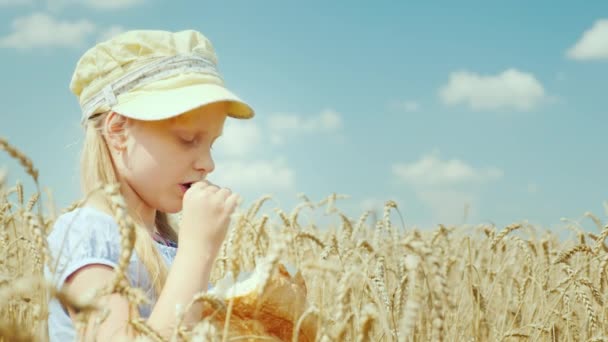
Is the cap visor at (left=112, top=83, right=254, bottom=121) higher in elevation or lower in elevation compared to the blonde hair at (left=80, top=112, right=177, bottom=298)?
higher

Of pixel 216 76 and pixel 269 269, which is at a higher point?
pixel 216 76

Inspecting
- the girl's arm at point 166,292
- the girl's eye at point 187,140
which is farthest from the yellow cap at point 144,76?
the girl's arm at point 166,292

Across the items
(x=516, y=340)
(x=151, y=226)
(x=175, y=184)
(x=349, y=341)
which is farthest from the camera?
(x=516, y=340)

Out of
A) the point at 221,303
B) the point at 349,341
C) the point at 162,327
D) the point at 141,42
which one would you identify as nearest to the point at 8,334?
the point at 221,303

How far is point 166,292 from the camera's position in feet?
5.00

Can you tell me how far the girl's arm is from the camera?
1469 mm

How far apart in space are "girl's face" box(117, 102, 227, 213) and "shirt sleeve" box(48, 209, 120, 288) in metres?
0.16

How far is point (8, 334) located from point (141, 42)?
1777 mm

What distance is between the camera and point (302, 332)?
1.55 meters

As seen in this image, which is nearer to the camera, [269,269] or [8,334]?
[8,334]

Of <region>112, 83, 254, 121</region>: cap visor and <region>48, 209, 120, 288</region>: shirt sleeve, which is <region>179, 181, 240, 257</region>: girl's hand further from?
<region>112, 83, 254, 121</region>: cap visor

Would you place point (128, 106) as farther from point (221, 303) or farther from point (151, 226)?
point (221, 303)

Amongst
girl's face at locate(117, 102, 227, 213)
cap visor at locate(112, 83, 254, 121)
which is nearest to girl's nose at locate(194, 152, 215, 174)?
girl's face at locate(117, 102, 227, 213)

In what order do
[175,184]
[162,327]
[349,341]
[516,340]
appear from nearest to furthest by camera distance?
1. [162,327]
2. [349,341]
3. [175,184]
4. [516,340]
